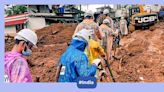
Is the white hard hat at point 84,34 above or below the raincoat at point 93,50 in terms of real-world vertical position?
above

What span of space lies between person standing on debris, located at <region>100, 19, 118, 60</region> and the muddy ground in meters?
0.14

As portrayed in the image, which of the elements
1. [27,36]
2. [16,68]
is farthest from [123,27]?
[16,68]

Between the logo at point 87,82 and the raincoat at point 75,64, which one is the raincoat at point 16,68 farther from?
the logo at point 87,82

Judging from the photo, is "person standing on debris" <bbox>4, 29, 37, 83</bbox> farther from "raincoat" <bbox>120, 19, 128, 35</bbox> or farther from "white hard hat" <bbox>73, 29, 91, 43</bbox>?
"raincoat" <bbox>120, 19, 128, 35</bbox>

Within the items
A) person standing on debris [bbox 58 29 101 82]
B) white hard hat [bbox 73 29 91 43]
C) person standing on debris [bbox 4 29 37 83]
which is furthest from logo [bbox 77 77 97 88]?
person standing on debris [bbox 4 29 37 83]

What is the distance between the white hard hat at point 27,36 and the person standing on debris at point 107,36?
3.32ft

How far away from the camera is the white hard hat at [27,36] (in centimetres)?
760

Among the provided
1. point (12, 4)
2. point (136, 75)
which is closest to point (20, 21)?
point (12, 4)

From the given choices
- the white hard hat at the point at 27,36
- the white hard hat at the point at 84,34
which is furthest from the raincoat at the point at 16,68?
the white hard hat at the point at 84,34

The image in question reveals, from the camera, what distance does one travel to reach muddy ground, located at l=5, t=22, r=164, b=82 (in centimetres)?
783

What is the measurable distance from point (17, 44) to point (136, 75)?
1.81m

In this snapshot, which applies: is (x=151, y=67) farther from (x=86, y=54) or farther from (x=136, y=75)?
(x=86, y=54)

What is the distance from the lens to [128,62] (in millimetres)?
7898

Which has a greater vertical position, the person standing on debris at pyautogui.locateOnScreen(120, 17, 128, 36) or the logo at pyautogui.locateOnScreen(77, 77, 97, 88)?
the person standing on debris at pyautogui.locateOnScreen(120, 17, 128, 36)
